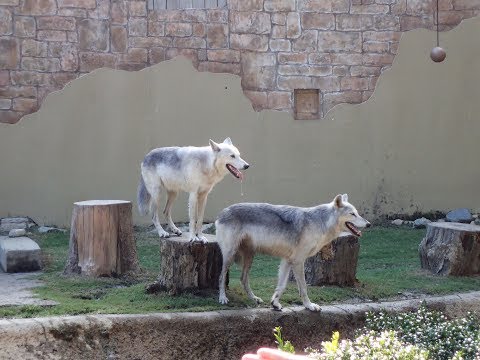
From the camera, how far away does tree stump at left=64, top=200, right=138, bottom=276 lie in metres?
8.15

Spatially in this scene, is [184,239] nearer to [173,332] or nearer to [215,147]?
[215,147]

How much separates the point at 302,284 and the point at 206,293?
0.90 meters

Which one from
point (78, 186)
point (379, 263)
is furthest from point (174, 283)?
point (78, 186)

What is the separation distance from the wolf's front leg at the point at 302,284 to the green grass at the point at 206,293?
293 millimetres

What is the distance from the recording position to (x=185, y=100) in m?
11.7

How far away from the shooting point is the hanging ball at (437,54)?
39.6ft

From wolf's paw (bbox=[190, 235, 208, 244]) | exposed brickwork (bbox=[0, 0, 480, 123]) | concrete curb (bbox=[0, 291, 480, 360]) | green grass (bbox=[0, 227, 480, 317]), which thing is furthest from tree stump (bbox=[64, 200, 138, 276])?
exposed brickwork (bbox=[0, 0, 480, 123])

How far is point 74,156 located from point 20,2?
2181 millimetres

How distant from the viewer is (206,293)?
24.6 feet

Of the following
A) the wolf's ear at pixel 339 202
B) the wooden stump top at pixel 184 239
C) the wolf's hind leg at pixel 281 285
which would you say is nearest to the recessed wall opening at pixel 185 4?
the wooden stump top at pixel 184 239

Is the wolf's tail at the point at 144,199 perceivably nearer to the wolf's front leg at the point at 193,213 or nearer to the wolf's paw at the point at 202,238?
the wolf's front leg at the point at 193,213

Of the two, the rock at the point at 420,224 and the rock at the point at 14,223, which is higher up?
the rock at the point at 14,223

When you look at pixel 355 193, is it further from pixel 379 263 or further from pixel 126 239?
pixel 126 239

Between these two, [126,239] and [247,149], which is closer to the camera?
[126,239]
